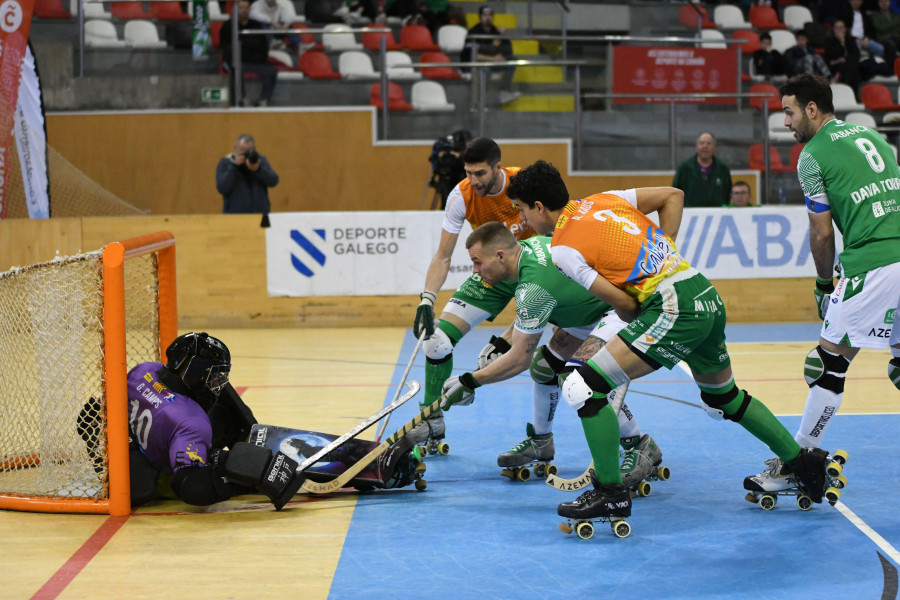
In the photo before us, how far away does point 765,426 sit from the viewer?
17.0 feet

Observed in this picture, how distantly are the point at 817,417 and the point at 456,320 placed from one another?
234cm

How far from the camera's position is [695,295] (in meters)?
4.84

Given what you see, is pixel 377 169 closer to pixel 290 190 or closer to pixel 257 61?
pixel 290 190

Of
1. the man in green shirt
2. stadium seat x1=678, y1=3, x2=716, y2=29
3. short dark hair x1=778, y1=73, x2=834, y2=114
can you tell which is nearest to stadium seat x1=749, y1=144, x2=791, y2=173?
the man in green shirt

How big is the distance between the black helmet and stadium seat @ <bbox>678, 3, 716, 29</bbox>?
1371cm

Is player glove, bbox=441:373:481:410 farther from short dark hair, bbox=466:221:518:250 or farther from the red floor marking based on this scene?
the red floor marking

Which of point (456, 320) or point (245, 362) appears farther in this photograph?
point (245, 362)

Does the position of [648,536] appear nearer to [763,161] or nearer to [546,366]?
[546,366]

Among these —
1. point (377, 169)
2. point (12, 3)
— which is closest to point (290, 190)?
point (377, 169)

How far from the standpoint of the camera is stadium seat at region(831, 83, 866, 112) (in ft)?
55.5

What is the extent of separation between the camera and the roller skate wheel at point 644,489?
5.68 m

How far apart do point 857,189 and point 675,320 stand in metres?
1.33

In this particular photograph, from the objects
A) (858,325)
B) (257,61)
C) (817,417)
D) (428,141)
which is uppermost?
(257,61)

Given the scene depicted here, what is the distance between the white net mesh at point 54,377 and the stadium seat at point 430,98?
395 inches
